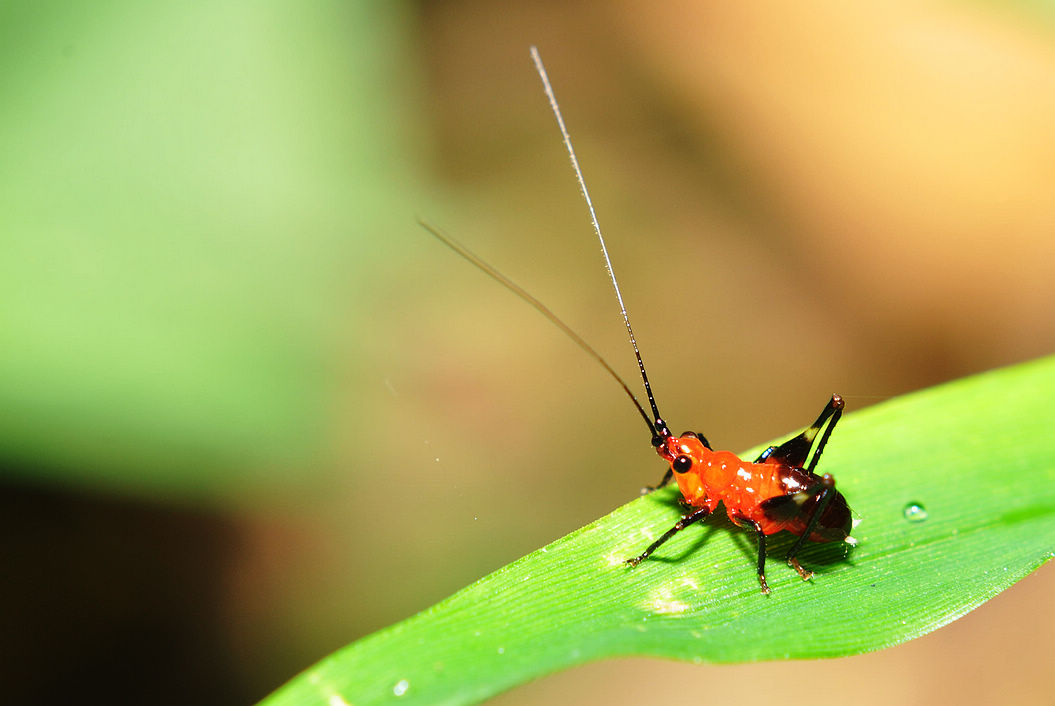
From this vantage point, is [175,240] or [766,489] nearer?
[766,489]

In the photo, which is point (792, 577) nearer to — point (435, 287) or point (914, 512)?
point (914, 512)

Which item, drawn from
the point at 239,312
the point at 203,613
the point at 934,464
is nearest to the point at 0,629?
the point at 203,613

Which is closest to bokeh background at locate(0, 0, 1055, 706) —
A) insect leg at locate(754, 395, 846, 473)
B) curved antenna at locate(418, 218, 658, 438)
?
curved antenna at locate(418, 218, 658, 438)

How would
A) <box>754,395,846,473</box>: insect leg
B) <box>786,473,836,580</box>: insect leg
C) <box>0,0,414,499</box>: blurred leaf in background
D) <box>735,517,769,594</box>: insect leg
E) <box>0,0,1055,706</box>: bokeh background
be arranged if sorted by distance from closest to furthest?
<box>735,517,769,594</box>: insect leg → <box>786,473,836,580</box>: insect leg → <box>754,395,846,473</box>: insect leg → <box>0,0,414,499</box>: blurred leaf in background → <box>0,0,1055,706</box>: bokeh background

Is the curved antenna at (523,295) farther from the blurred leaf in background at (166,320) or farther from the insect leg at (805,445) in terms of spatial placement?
the blurred leaf in background at (166,320)

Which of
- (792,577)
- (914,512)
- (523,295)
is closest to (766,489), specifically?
(792,577)

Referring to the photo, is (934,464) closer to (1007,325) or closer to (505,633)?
(505,633)

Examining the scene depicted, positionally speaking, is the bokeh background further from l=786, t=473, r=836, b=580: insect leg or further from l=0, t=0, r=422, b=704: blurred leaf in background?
l=786, t=473, r=836, b=580: insect leg

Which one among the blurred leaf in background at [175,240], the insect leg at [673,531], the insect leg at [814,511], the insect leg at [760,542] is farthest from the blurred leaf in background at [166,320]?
the insect leg at [814,511]
